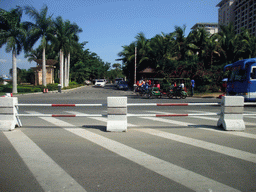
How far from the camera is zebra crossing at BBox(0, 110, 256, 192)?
11.6 feet

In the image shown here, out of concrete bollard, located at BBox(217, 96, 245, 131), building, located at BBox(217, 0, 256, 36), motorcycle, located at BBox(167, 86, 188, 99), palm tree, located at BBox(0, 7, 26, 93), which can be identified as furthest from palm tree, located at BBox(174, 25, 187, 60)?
building, located at BBox(217, 0, 256, 36)

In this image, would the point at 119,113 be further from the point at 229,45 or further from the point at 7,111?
the point at 229,45

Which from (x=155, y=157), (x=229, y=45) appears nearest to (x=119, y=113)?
(x=155, y=157)

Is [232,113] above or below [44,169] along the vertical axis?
above

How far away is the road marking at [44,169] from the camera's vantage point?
346 cm

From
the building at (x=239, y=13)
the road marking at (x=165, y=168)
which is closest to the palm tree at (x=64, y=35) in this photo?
the road marking at (x=165, y=168)

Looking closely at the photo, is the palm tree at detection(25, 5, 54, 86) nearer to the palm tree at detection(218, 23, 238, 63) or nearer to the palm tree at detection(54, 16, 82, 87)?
the palm tree at detection(54, 16, 82, 87)

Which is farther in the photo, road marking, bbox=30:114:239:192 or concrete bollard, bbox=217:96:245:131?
concrete bollard, bbox=217:96:245:131

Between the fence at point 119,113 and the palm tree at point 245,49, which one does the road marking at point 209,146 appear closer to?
the fence at point 119,113

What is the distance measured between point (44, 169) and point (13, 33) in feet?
93.8

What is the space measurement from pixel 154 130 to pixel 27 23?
30691 mm

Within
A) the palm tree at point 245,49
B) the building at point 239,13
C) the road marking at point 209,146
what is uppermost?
the building at point 239,13

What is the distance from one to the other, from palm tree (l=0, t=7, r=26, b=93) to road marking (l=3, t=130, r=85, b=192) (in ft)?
84.6

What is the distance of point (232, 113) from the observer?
7.33 metres
